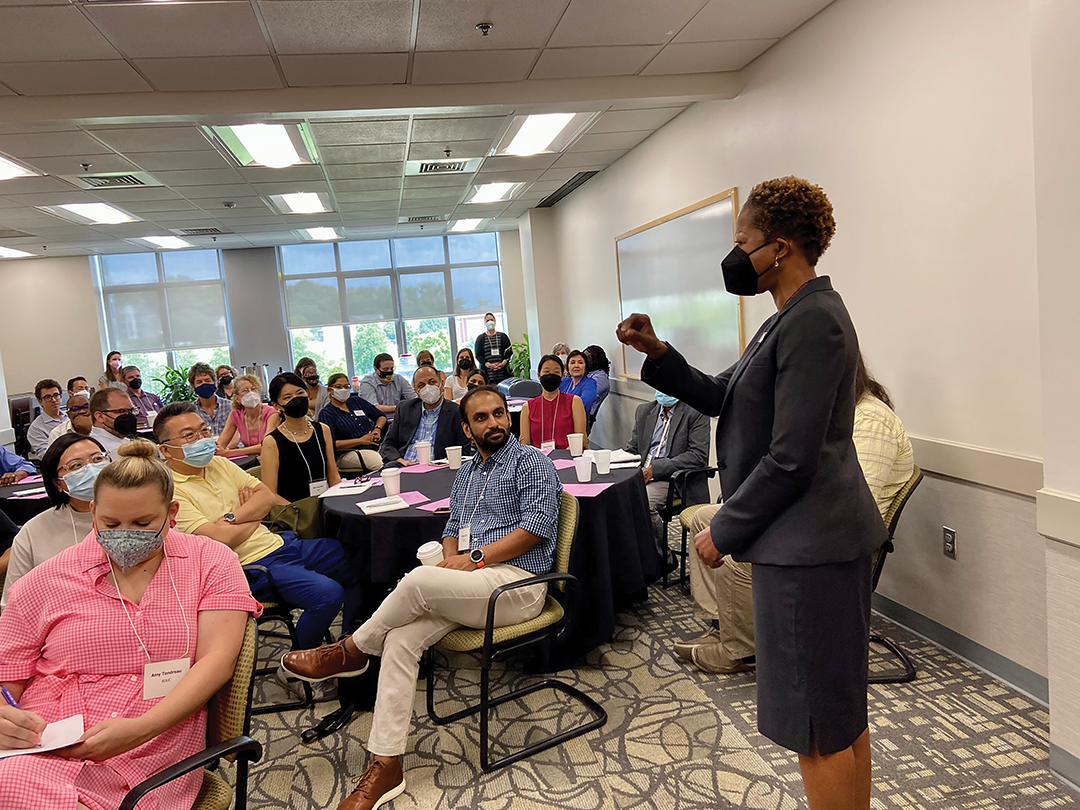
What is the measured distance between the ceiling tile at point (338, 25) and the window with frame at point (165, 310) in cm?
994

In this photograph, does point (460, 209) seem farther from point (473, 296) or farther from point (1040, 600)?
point (1040, 600)

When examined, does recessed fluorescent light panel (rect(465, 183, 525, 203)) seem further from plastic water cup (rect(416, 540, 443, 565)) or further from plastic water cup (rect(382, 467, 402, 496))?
plastic water cup (rect(416, 540, 443, 565))

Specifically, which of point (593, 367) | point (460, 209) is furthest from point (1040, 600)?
point (460, 209)

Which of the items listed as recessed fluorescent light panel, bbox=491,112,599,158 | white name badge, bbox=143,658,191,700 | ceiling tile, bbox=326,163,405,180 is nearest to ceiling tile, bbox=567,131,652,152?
recessed fluorescent light panel, bbox=491,112,599,158

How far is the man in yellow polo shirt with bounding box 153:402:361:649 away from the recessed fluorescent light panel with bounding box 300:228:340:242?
8.41 metres

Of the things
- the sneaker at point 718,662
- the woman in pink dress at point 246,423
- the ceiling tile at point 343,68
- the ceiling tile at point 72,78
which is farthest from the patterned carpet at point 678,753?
the ceiling tile at point 72,78

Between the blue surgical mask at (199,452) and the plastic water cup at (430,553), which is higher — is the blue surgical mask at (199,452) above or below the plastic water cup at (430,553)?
above

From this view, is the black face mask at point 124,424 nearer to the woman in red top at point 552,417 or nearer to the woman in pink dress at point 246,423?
the woman in pink dress at point 246,423

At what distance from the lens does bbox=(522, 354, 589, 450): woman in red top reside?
17.3 feet

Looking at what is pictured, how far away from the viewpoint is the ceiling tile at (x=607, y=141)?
21.5 ft

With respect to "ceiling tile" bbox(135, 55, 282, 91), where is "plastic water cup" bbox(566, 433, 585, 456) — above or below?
below

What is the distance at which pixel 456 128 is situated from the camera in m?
5.79

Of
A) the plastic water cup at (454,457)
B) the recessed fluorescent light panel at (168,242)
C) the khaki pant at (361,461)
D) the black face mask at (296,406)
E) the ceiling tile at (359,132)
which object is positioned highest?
the recessed fluorescent light panel at (168,242)

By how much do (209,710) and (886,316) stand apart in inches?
135
